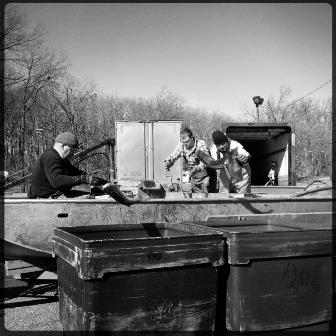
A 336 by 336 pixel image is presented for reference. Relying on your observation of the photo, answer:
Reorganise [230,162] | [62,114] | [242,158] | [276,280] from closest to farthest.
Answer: [276,280], [242,158], [230,162], [62,114]

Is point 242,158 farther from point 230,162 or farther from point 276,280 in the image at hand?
point 276,280

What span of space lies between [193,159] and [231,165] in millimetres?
922

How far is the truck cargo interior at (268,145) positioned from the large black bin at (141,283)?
365 inches

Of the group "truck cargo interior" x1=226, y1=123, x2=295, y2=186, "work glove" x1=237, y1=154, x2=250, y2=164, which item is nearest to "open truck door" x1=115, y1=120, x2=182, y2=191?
"truck cargo interior" x1=226, y1=123, x2=295, y2=186

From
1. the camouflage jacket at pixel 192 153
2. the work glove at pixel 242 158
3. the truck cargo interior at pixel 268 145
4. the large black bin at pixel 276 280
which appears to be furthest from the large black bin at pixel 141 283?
the truck cargo interior at pixel 268 145

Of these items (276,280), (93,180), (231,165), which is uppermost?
(231,165)

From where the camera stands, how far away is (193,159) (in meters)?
7.43

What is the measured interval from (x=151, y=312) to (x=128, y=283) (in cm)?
27

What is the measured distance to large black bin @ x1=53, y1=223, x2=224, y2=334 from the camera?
2.84 metres

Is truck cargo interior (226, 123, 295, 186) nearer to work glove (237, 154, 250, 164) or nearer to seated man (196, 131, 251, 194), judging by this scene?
seated man (196, 131, 251, 194)

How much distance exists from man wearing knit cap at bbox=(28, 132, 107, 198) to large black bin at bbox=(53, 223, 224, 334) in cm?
198

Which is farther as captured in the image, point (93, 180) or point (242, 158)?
point (242, 158)

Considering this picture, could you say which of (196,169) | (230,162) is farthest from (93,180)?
(196,169)

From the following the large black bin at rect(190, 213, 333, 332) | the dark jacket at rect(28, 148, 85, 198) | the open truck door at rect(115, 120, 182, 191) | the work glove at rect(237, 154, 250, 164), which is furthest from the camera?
the open truck door at rect(115, 120, 182, 191)
